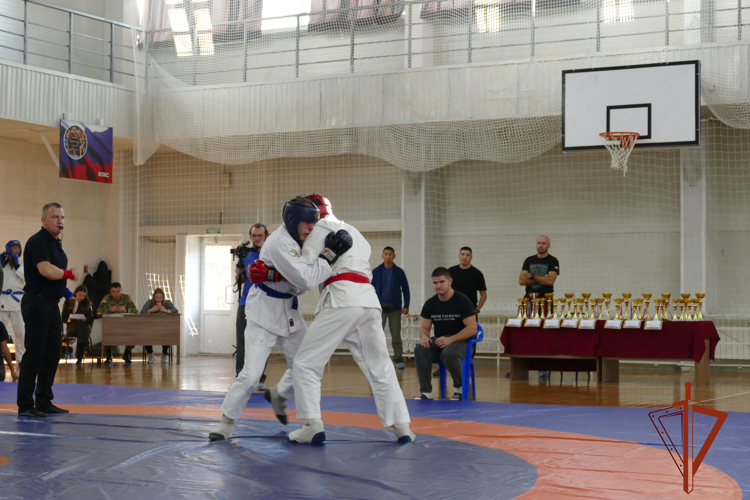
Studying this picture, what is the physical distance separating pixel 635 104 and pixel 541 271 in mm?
2545

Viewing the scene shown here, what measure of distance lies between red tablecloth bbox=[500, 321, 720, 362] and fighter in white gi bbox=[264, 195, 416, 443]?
16.0ft

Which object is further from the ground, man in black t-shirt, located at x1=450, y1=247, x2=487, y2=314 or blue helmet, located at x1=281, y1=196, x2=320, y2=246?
blue helmet, located at x1=281, y1=196, x2=320, y2=246

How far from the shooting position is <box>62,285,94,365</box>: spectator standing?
1276cm

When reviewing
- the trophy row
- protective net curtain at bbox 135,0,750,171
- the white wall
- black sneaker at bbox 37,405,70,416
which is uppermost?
protective net curtain at bbox 135,0,750,171

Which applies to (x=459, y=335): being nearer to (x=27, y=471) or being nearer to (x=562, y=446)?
(x=562, y=446)

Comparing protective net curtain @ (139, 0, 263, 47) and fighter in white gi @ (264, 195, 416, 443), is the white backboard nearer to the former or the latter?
protective net curtain @ (139, 0, 263, 47)

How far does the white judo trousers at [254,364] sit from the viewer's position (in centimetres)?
511

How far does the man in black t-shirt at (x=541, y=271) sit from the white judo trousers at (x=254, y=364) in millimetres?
5131

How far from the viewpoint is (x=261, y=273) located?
5145 millimetres

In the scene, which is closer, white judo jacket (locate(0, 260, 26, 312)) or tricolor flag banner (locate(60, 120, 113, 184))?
white judo jacket (locate(0, 260, 26, 312))

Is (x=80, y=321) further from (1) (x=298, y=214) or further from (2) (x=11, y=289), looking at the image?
(1) (x=298, y=214)

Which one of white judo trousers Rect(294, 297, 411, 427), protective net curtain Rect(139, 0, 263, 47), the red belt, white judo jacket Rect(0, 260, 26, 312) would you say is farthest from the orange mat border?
protective net curtain Rect(139, 0, 263, 47)

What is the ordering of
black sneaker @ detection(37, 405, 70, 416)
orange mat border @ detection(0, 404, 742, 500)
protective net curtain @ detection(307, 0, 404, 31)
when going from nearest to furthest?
orange mat border @ detection(0, 404, 742, 500) → black sneaker @ detection(37, 405, 70, 416) → protective net curtain @ detection(307, 0, 404, 31)

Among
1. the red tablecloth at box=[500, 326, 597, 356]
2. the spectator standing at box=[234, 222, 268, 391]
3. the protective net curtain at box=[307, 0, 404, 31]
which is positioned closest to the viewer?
the spectator standing at box=[234, 222, 268, 391]
